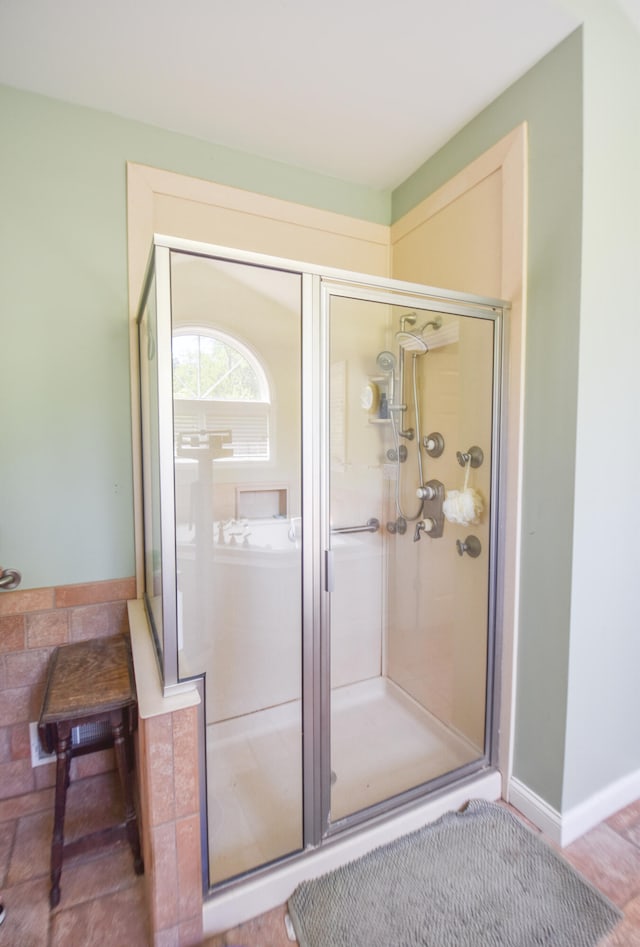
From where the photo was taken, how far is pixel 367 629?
2297mm

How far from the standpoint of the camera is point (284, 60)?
149 cm

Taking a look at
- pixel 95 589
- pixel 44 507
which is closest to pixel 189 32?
pixel 44 507

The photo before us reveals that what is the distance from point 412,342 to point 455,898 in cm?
197

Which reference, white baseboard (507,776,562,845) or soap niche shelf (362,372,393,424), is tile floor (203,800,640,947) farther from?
soap niche shelf (362,372,393,424)

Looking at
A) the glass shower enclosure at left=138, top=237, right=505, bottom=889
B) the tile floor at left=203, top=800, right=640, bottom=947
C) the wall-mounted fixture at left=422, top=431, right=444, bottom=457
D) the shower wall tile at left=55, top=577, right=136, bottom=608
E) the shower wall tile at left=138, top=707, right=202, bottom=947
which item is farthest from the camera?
the wall-mounted fixture at left=422, top=431, right=444, bottom=457

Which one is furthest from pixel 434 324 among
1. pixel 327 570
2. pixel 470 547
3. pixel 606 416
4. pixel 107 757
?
pixel 107 757

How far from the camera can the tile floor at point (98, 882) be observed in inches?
48.4

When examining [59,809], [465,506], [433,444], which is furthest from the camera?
[433,444]

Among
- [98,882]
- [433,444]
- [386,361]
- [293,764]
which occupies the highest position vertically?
[386,361]

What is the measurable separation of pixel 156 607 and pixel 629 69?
240 cm

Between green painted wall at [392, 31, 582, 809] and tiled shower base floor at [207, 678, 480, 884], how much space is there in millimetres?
404

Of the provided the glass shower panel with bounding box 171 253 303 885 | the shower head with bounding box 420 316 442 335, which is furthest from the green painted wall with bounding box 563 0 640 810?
the glass shower panel with bounding box 171 253 303 885

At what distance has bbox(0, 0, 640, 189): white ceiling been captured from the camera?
1318 millimetres

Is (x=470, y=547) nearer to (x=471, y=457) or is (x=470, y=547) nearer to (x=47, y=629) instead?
(x=471, y=457)
